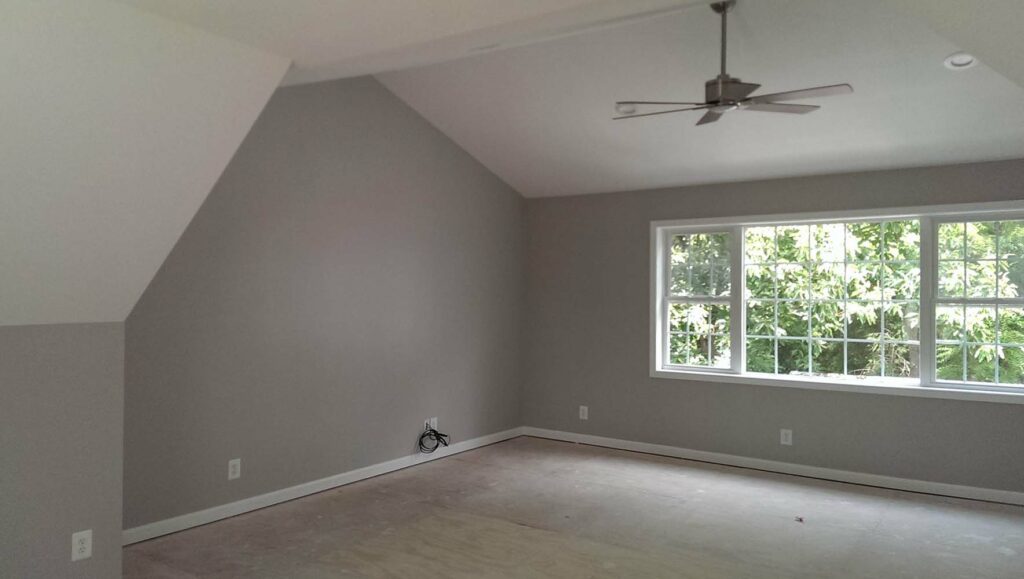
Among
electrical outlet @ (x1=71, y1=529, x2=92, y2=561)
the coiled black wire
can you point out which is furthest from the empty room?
the coiled black wire

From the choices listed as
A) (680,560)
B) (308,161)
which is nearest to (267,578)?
(680,560)

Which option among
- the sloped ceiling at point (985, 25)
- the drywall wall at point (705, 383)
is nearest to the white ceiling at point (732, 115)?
the drywall wall at point (705, 383)

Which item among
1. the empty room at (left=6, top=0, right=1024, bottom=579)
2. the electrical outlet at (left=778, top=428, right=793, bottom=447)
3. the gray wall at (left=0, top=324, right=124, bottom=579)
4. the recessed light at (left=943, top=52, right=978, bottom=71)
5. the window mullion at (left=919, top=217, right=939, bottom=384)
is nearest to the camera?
the empty room at (left=6, top=0, right=1024, bottom=579)

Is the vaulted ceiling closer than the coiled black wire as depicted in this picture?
Yes

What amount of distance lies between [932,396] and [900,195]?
1468mm

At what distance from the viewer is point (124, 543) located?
3.79 meters

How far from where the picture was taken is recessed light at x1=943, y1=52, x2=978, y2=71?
12.7 ft

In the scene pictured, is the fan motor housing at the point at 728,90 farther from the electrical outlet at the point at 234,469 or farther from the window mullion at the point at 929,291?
the electrical outlet at the point at 234,469

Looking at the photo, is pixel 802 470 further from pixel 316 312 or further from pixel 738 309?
pixel 316 312

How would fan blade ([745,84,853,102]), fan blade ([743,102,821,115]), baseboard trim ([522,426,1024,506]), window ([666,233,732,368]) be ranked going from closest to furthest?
fan blade ([745,84,853,102]) < fan blade ([743,102,821,115]) < baseboard trim ([522,426,1024,506]) < window ([666,233,732,368])

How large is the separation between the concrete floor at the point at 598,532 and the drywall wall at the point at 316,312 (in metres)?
0.39

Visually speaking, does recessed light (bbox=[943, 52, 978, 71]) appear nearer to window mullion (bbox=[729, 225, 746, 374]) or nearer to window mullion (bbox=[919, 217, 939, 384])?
window mullion (bbox=[919, 217, 939, 384])

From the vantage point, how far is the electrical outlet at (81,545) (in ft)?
9.69

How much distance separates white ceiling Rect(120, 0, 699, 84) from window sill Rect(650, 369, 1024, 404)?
376cm
